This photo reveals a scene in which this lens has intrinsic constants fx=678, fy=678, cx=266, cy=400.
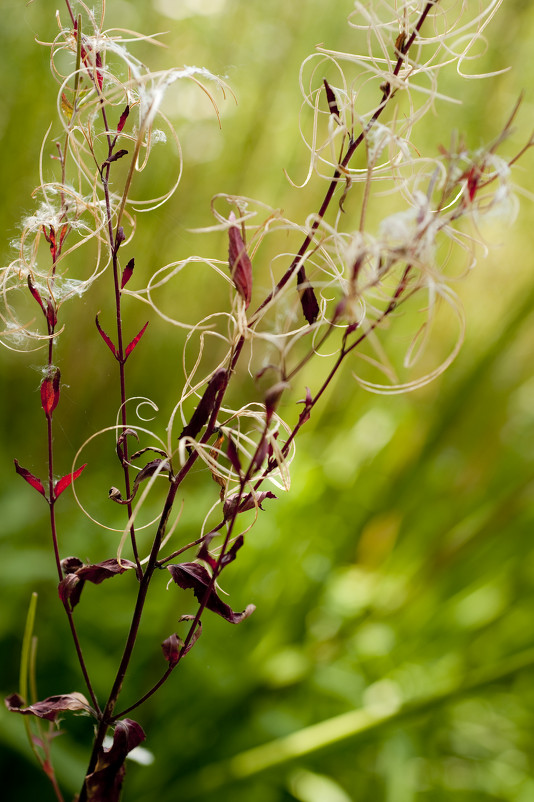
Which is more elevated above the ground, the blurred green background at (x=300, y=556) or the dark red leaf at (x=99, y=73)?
the blurred green background at (x=300, y=556)

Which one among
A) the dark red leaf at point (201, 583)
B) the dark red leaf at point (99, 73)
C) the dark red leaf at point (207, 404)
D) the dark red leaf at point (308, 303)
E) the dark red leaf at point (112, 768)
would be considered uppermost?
the dark red leaf at point (99, 73)

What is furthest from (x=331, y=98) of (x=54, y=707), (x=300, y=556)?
(x=300, y=556)

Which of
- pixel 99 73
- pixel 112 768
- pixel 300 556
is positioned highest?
pixel 300 556

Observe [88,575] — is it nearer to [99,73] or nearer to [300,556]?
[99,73]

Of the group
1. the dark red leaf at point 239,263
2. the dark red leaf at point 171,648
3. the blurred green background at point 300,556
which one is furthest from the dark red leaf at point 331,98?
the blurred green background at point 300,556

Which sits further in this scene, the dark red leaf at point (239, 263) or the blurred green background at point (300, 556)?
the blurred green background at point (300, 556)

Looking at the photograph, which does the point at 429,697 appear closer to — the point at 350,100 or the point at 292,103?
the point at 350,100

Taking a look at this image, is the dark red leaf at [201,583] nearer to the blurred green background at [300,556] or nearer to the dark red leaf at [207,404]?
the dark red leaf at [207,404]
